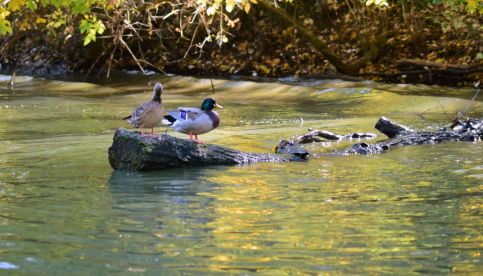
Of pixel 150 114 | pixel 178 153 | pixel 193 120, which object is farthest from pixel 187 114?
pixel 178 153

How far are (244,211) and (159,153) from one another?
239 cm

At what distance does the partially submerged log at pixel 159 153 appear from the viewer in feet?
30.2

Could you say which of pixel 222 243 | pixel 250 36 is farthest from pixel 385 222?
pixel 250 36

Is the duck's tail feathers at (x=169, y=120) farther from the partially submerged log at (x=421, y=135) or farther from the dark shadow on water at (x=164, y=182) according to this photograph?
the partially submerged log at (x=421, y=135)

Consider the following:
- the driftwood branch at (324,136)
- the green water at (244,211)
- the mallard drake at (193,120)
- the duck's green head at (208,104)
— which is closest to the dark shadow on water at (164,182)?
the green water at (244,211)

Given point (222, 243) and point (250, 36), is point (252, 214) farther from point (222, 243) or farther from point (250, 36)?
point (250, 36)

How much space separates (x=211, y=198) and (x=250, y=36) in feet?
62.9

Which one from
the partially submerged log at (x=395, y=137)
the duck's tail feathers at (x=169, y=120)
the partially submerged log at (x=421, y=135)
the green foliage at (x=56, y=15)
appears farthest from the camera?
the partially submerged log at (x=421, y=135)

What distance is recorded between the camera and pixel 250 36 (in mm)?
26516

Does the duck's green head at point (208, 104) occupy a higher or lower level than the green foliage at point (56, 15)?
lower

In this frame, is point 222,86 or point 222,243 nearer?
point 222,243

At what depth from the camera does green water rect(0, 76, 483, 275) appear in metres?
5.47

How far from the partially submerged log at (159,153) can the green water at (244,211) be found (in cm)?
14

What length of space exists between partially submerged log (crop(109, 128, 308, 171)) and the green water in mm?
140
